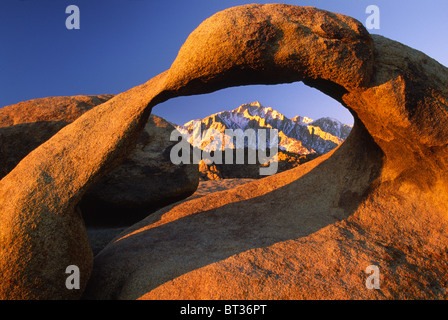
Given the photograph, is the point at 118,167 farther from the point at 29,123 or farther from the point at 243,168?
the point at 243,168

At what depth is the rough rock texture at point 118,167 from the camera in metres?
3.73

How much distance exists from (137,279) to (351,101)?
8.23ft

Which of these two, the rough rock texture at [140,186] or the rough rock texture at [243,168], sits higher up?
the rough rock texture at [140,186]

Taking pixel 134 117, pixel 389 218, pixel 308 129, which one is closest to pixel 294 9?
pixel 134 117

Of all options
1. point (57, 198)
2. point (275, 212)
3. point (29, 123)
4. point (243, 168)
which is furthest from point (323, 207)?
point (243, 168)

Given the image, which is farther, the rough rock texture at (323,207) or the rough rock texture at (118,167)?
the rough rock texture at (118,167)

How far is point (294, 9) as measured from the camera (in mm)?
2650

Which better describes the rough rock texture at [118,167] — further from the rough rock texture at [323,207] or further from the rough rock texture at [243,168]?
the rough rock texture at [243,168]

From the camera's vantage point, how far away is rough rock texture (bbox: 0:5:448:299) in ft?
7.27

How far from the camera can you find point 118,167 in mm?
4395

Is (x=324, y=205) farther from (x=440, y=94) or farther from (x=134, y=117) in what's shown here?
(x=134, y=117)

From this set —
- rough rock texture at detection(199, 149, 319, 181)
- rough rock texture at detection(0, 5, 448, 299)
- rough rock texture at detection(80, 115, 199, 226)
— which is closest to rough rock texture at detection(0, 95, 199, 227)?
rough rock texture at detection(80, 115, 199, 226)

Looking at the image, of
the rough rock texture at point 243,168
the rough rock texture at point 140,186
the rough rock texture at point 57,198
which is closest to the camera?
the rough rock texture at point 57,198

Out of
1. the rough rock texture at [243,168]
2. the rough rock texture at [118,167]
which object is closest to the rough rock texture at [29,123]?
the rough rock texture at [118,167]
